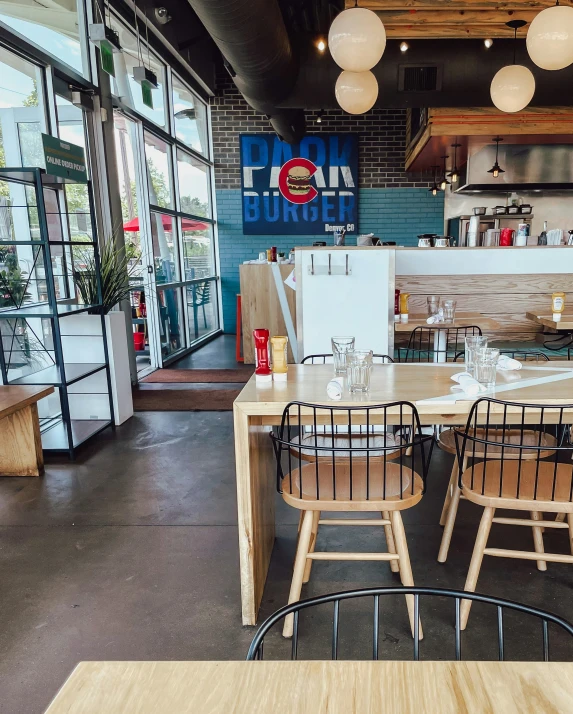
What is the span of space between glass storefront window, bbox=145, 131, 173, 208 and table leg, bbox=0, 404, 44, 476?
354cm

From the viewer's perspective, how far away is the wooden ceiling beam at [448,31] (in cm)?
427

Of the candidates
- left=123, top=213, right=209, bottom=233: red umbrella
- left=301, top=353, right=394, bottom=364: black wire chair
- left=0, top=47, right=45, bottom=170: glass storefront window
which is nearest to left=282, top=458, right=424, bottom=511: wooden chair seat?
left=301, top=353, right=394, bottom=364: black wire chair

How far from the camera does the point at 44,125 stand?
4.10 meters

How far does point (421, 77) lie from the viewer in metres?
4.89

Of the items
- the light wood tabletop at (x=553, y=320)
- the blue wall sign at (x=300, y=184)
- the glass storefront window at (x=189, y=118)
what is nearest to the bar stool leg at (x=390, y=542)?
the light wood tabletop at (x=553, y=320)

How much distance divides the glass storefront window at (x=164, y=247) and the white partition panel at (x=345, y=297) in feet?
11.0

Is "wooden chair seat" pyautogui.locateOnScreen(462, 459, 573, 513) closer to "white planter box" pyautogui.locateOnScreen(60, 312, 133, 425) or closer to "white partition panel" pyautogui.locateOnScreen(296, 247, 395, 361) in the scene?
"white partition panel" pyautogui.locateOnScreen(296, 247, 395, 361)

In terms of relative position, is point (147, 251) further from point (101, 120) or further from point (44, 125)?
point (44, 125)

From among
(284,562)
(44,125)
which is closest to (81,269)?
(44,125)

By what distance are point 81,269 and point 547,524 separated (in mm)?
3710

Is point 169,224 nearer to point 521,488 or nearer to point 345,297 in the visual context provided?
point 345,297

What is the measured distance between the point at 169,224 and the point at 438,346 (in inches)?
170

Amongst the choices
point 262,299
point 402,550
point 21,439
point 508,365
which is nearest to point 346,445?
point 402,550

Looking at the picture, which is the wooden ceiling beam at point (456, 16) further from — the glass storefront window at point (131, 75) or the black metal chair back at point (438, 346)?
the black metal chair back at point (438, 346)
